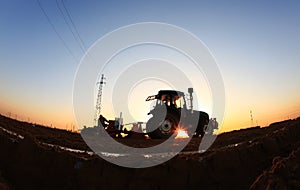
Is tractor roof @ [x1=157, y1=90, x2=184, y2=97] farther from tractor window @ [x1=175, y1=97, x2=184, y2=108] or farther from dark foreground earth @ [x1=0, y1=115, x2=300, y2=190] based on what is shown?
dark foreground earth @ [x1=0, y1=115, x2=300, y2=190]

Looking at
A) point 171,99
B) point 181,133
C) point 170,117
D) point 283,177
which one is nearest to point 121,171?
point 283,177

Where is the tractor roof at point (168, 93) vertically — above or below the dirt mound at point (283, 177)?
above

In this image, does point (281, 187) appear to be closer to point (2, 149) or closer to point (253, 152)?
point (253, 152)

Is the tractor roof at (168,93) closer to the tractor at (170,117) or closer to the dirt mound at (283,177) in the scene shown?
the tractor at (170,117)

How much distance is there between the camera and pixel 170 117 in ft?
47.4

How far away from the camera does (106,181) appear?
5102 mm

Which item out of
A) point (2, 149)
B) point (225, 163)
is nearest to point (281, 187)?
point (225, 163)

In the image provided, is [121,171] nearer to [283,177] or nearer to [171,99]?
[283,177]

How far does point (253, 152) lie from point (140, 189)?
118 inches

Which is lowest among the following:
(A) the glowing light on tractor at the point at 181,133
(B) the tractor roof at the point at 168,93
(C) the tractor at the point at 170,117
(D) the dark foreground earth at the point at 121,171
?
(D) the dark foreground earth at the point at 121,171

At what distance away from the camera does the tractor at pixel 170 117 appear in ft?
47.5

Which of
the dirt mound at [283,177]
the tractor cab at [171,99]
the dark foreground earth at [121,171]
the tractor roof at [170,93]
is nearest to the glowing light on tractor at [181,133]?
the tractor cab at [171,99]

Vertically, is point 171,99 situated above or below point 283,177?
above

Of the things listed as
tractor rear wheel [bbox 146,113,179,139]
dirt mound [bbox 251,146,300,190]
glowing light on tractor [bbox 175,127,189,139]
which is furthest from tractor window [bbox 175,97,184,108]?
dirt mound [bbox 251,146,300,190]
